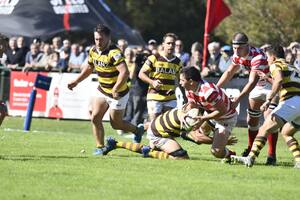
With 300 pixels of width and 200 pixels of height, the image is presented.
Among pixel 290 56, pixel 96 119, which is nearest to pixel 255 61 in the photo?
pixel 96 119

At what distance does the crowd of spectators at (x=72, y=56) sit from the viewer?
23719 mm

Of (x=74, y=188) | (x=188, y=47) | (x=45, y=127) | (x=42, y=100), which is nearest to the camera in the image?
(x=74, y=188)

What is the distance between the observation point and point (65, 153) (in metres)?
15.4

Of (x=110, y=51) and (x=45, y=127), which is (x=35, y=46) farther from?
(x=110, y=51)

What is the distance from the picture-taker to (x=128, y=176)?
12.2 meters

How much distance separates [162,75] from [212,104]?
3.57 metres

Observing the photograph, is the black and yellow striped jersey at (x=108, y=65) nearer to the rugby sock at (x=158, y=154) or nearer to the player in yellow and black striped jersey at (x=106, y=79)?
the player in yellow and black striped jersey at (x=106, y=79)

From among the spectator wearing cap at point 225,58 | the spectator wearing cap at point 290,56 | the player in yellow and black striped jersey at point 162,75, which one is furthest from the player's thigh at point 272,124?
the spectator wearing cap at point 225,58

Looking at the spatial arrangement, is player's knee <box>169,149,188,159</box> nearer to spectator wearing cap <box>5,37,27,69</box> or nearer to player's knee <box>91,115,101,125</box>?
player's knee <box>91,115,101,125</box>

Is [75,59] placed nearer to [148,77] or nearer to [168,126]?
[148,77]

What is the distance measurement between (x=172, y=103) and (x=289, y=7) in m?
17.8

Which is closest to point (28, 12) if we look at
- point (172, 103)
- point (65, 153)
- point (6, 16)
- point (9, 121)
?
point (6, 16)

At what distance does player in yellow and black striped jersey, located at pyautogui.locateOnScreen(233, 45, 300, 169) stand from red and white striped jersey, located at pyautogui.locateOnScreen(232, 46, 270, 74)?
1156 millimetres

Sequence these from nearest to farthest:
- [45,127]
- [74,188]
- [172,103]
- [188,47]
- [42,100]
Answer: [74,188], [172,103], [45,127], [42,100], [188,47]
